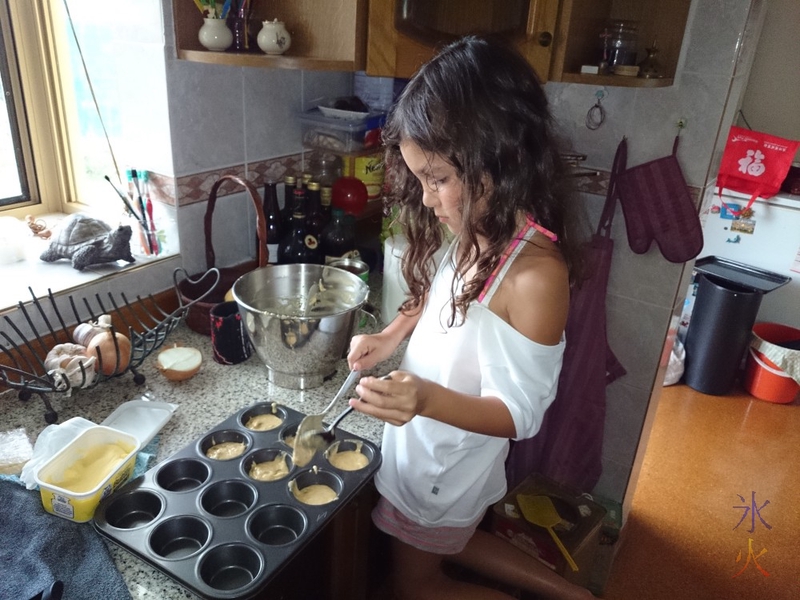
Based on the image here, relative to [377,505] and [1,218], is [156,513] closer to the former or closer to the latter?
[377,505]

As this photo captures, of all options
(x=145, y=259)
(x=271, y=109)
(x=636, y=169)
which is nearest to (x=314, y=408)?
(x=145, y=259)

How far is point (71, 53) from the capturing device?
1252 mm

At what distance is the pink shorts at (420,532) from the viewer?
104 centimetres

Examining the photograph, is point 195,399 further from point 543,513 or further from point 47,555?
point 543,513

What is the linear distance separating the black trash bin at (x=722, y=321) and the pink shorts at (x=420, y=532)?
1762mm

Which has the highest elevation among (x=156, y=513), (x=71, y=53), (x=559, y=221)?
(x=71, y=53)

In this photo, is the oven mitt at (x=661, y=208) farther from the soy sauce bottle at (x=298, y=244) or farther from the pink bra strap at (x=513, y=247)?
the soy sauce bottle at (x=298, y=244)

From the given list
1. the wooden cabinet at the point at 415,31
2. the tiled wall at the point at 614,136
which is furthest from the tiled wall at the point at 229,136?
the wooden cabinet at the point at 415,31

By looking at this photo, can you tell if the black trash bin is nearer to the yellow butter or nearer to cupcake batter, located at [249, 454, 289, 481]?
cupcake batter, located at [249, 454, 289, 481]

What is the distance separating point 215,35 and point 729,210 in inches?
89.1

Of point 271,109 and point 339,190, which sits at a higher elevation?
point 271,109

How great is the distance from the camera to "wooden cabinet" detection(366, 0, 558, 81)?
3.15 ft

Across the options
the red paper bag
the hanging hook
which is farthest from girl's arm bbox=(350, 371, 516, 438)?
the red paper bag

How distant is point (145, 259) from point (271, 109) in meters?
0.44
